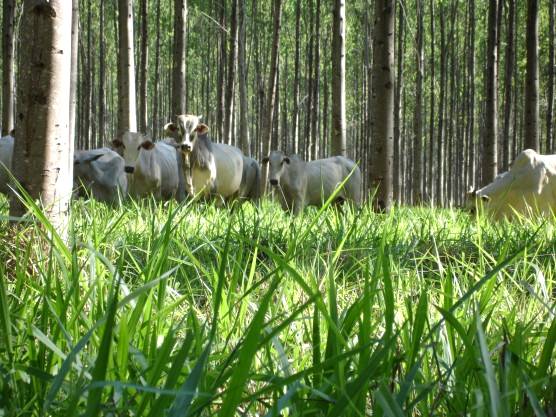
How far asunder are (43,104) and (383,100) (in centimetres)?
487

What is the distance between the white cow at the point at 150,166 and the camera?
9.35 metres

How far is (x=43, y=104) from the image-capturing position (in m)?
3.34

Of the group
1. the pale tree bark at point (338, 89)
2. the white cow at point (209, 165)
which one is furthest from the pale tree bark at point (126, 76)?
the pale tree bark at point (338, 89)

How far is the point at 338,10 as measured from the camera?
42.7ft

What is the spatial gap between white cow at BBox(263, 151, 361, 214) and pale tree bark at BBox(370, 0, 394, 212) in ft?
8.78

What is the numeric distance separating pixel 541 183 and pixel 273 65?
8.45 m

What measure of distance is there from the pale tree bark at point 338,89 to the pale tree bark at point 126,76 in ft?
10.8

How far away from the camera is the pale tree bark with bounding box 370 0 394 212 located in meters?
7.64

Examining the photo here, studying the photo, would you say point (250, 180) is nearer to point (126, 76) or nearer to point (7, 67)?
point (126, 76)

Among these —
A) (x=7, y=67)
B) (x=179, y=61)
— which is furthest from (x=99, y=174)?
(x=7, y=67)

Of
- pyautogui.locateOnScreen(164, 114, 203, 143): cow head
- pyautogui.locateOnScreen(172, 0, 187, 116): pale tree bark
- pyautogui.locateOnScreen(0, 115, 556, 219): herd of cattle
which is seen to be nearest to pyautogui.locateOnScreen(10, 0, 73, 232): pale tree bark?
pyautogui.locateOnScreen(0, 115, 556, 219): herd of cattle

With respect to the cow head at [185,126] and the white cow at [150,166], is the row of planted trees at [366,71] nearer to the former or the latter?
the white cow at [150,166]

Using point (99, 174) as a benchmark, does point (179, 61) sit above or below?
above

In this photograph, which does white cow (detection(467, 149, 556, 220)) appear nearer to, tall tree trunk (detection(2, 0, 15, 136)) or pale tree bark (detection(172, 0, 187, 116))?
pale tree bark (detection(172, 0, 187, 116))
